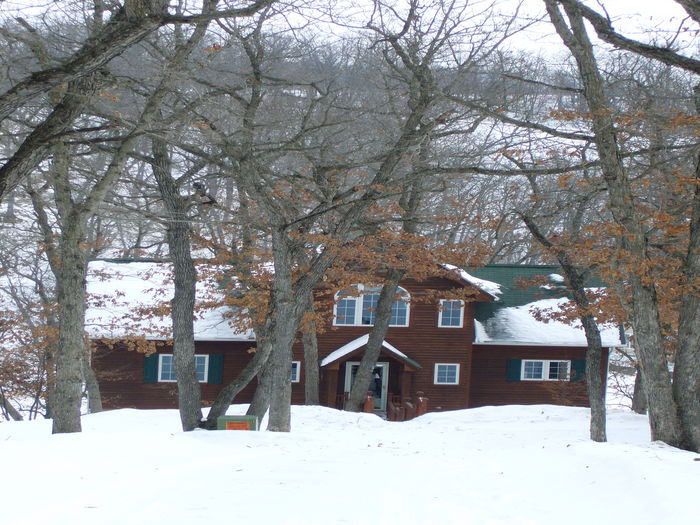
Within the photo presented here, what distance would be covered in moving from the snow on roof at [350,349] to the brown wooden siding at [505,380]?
326 centimetres

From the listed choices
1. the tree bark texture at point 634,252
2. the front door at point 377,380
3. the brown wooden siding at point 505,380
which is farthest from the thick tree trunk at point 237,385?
the brown wooden siding at point 505,380

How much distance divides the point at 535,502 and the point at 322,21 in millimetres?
6374

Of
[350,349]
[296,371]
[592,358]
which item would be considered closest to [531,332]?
[350,349]

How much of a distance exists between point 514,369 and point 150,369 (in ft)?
42.3

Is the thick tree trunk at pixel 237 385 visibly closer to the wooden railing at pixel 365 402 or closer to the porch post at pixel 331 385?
the wooden railing at pixel 365 402

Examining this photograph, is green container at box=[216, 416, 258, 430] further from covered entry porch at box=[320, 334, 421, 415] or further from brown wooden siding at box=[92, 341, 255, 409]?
brown wooden siding at box=[92, 341, 255, 409]

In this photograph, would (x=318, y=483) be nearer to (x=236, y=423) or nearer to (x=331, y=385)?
(x=236, y=423)

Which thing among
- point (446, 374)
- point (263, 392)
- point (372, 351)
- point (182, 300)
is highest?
point (182, 300)

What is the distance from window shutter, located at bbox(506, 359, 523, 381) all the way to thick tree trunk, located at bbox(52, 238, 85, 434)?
18.2 m

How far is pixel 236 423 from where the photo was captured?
31.7 feet

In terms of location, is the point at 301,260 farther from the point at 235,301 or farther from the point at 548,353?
the point at 548,353

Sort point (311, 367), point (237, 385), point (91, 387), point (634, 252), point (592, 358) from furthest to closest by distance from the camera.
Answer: point (91, 387), point (311, 367), point (592, 358), point (237, 385), point (634, 252)

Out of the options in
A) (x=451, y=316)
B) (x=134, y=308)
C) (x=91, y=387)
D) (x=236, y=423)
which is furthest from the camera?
(x=451, y=316)

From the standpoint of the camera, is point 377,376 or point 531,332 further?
point 377,376
